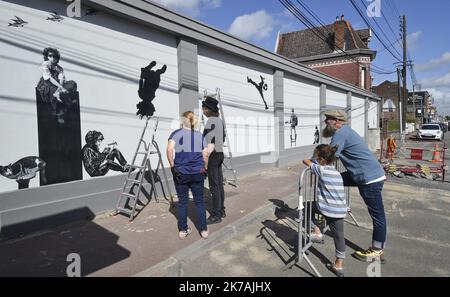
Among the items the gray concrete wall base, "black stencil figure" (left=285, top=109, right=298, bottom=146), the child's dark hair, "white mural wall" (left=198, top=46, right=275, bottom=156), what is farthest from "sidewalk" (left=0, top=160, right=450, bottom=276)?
"black stencil figure" (left=285, top=109, right=298, bottom=146)

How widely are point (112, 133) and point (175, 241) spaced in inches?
102

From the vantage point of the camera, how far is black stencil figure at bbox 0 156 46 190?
4.38 meters

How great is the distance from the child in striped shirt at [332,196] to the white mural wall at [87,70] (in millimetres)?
3919

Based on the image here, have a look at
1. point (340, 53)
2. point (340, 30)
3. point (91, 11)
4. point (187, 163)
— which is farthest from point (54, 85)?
point (340, 30)

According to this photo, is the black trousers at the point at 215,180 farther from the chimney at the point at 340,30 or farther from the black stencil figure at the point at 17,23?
the chimney at the point at 340,30

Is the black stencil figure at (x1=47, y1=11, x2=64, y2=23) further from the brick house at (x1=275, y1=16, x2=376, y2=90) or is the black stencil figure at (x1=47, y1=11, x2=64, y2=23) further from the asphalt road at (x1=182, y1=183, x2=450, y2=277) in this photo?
the brick house at (x1=275, y1=16, x2=376, y2=90)

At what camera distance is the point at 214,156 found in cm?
491

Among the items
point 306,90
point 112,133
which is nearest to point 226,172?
point 112,133

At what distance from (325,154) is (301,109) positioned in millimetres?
10004

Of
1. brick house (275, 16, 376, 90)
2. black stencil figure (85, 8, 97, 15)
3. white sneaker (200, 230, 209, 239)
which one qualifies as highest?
brick house (275, 16, 376, 90)

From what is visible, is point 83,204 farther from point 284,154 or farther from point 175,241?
point 284,154

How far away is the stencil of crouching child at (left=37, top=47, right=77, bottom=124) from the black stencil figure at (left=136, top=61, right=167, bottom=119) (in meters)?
1.43
